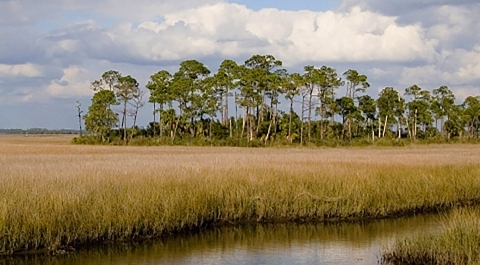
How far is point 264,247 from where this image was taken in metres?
14.8

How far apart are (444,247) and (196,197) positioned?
7.16 metres

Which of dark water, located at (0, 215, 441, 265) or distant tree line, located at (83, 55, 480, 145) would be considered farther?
distant tree line, located at (83, 55, 480, 145)

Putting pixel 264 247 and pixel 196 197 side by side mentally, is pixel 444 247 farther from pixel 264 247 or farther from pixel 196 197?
pixel 196 197

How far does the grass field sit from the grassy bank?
18.8 ft

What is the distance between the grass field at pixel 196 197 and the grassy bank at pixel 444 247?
5721 mm

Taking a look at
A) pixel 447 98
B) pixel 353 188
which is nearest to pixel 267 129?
pixel 447 98

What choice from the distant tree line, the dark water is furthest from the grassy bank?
the distant tree line

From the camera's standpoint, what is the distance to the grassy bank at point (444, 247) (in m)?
10.7

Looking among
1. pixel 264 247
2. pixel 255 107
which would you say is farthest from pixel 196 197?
pixel 255 107

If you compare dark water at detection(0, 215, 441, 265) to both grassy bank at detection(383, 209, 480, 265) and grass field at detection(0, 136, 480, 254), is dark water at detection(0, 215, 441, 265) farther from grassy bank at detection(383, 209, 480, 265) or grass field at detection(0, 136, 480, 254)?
grassy bank at detection(383, 209, 480, 265)

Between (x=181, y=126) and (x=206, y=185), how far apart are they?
49.5 meters

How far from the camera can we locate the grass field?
42.9ft

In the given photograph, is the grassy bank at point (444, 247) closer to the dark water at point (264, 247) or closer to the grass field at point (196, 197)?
the dark water at point (264, 247)

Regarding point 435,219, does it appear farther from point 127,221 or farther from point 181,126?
point 181,126
